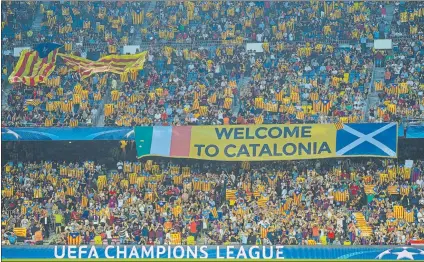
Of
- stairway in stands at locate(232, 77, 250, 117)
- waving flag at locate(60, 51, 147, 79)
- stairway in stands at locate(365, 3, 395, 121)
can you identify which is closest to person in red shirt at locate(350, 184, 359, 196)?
stairway in stands at locate(365, 3, 395, 121)

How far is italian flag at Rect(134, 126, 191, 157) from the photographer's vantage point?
30.6 metres

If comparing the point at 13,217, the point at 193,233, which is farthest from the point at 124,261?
the point at 13,217

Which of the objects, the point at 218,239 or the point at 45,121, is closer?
the point at 218,239

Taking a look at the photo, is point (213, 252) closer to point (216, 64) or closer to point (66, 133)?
point (66, 133)

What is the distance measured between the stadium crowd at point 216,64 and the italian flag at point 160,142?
3.97ft

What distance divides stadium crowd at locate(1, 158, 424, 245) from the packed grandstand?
45 millimetres

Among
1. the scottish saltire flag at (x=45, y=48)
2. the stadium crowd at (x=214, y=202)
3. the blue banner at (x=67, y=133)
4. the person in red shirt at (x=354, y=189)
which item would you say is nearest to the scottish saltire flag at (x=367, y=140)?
the stadium crowd at (x=214, y=202)

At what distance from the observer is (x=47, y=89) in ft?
109

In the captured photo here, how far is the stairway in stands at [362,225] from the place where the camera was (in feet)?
90.7

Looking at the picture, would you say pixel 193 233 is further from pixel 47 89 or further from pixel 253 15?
pixel 253 15

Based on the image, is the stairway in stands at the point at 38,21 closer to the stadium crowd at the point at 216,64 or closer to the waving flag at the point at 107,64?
the stadium crowd at the point at 216,64

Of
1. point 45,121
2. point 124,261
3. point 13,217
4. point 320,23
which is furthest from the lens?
point 320,23

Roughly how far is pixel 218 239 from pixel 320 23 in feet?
35.0

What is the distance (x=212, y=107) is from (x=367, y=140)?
5.52 meters
